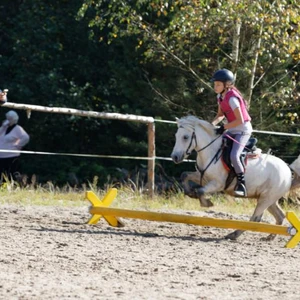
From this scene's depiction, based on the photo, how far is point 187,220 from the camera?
413 inches

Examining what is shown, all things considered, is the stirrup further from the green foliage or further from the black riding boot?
the green foliage

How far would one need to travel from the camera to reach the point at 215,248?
33.2 ft

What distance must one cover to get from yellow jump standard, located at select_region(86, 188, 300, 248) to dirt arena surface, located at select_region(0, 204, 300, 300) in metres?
0.13

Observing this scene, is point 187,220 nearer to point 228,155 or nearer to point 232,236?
point 232,236

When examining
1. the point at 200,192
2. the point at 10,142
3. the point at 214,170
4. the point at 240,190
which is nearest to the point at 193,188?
the point at 200,192

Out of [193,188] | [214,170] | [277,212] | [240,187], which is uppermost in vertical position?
[214,170]

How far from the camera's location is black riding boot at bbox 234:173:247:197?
11.2 m

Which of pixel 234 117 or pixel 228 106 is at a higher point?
pixel 228 106

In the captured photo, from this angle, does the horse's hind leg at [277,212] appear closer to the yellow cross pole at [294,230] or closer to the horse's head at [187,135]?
the horse's head at [187,135]

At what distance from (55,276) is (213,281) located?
→ 120 cm

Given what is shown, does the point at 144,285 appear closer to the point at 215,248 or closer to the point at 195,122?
the point at 215,248

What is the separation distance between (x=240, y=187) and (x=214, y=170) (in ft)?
1.10

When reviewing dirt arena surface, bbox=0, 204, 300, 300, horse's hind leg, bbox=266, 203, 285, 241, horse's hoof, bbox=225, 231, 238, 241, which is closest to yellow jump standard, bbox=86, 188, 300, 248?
dirt arena surface, bbox=0, 204, 300, 300

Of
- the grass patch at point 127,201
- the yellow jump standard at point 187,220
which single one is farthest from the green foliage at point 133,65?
the yellow jump standard at point 187,220
